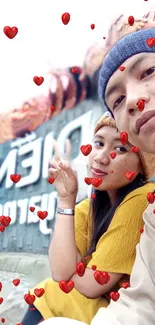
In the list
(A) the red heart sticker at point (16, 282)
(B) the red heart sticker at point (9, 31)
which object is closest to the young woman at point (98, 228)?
(A) the red heart sticker at point (16, 282)

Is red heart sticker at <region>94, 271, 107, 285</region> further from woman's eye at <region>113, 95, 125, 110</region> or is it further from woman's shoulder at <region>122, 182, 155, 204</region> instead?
woman's eye at <region>113, 95, 125, 110</region>

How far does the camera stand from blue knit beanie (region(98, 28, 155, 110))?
82 cm

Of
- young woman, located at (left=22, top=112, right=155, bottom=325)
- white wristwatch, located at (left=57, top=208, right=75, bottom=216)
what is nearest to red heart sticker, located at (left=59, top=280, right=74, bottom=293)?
young woman, located at (left=22, top=112, right=155, bottom=325)

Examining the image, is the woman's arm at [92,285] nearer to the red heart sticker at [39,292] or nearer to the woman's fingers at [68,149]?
the red heart sticker at [39,292]

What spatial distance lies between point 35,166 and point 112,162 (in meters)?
0.26

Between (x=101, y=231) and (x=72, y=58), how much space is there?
45 cm

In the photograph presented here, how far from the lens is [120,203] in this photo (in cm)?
92

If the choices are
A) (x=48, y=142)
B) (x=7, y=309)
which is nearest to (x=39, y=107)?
(x=48, y=142)

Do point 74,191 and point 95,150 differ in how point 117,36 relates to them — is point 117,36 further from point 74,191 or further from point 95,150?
point 74,191

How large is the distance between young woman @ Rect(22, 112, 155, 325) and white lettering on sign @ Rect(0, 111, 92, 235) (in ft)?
0.37

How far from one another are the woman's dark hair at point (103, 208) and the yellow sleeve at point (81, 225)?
0.04 ft

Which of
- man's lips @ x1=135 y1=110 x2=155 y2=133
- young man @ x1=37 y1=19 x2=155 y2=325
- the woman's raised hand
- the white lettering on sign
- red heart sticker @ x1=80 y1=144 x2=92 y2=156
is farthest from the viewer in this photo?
the white lettering on sign

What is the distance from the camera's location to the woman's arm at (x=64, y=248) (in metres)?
0.86

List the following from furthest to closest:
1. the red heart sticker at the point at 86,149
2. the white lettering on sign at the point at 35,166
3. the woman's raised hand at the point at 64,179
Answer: the white lettering on sign at the point at 35,166 < the red heart sticker at the point at 86,149 < the woman's raised hand at the point at 64,179
